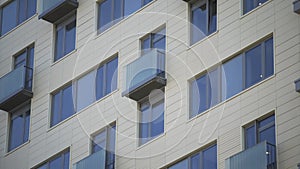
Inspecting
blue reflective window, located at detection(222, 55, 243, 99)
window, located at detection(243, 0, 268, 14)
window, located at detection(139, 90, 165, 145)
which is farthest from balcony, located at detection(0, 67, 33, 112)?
window, located at detection(243, 0, 268, 14)

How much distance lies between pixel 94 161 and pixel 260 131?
8.95 metres

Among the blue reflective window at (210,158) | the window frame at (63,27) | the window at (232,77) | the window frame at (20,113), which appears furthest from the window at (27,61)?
the blue reflective window at (210,158)

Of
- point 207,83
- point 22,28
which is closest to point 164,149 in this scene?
point 207,83

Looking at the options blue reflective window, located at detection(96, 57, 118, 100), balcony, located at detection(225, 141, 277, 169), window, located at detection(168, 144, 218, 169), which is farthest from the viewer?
blue reflective window, located at detection(96, 57, 118, 100)

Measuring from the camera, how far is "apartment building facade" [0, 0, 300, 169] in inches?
2057

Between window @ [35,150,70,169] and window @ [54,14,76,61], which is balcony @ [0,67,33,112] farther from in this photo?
window @ [35,150,70,169]

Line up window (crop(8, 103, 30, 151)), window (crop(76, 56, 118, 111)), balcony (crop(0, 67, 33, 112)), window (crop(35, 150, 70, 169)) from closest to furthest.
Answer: window (crop(76, 56, 118, 111)) < window (crop(35, 150, 70, 169)) < balcony (crop(0, 67, 33, 112)) < window (crop(8, 103, 30, 151))

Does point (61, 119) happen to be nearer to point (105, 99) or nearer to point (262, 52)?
point (105, 99)

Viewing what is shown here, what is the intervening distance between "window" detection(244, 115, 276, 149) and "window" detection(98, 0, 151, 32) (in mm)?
9735

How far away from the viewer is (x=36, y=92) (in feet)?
210

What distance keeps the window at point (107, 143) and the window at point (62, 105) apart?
2.64 m

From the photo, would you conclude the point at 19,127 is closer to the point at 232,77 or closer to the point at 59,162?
the point at 59,162

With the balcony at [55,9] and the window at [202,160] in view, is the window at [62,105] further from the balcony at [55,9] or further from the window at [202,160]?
the window at [202,160]

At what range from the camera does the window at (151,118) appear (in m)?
56.8
